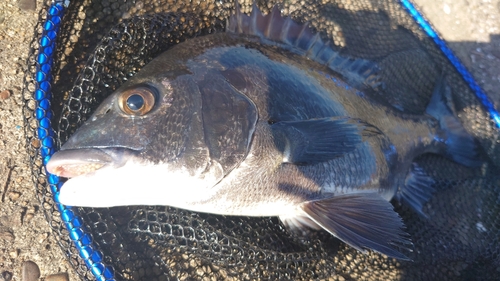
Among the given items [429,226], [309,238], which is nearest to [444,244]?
[429,226]

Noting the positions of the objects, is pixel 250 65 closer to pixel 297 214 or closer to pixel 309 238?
pixel 297 214

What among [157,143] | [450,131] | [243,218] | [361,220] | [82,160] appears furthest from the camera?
[450,131]

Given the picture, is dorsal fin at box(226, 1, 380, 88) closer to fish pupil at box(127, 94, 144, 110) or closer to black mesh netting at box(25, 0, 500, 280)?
black mesh netting at box(25, 0, 500, 280)

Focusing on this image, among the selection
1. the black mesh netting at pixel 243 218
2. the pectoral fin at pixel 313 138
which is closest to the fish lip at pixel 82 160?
the black mesh netting at pixel 243 218

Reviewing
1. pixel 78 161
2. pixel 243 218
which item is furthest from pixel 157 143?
pixel 243 218

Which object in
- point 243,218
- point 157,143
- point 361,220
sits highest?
point 157,143

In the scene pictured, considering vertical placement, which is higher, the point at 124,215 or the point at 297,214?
the point at 124,215

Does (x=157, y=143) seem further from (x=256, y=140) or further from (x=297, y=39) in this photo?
(x=297, y=39)
